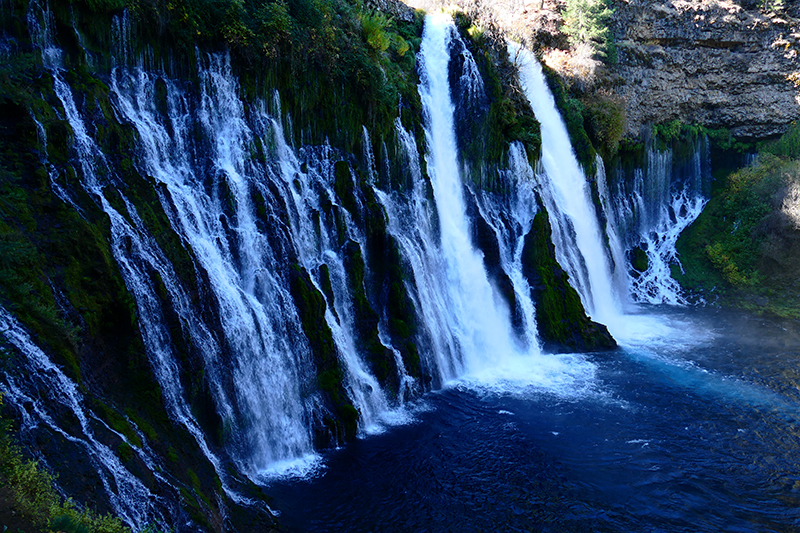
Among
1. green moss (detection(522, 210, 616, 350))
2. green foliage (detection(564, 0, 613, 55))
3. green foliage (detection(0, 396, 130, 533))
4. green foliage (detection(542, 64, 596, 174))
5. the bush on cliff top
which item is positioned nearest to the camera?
green foliage (detection(0, 396, 130, 533))

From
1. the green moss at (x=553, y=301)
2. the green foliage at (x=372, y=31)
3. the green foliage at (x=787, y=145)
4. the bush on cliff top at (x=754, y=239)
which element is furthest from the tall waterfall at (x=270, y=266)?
the green foliage at (x=787, y=145)

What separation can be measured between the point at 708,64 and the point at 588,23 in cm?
783

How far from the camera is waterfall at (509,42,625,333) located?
20.1 m

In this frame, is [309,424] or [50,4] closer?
[50,4]

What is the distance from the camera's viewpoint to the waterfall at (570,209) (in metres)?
20.1

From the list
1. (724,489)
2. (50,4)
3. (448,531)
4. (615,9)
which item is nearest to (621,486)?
(724,489)

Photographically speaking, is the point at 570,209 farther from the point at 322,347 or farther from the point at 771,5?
the point at 771,5

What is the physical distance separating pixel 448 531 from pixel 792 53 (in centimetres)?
3243

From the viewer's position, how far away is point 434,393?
13680 mm

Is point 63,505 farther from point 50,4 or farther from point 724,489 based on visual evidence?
point 724,489

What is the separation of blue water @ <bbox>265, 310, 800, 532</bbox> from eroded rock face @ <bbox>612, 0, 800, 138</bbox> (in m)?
18.4

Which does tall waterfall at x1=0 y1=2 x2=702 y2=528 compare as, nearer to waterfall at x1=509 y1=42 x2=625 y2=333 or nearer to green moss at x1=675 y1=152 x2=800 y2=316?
waterfall at x1=509 y1=42 x2=625 y2=333

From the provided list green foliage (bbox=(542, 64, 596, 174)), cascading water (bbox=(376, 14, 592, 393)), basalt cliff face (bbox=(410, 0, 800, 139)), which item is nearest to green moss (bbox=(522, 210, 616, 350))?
cascading water (bbox=(376, 14, 592, 393))

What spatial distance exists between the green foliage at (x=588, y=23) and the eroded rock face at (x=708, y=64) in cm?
138
